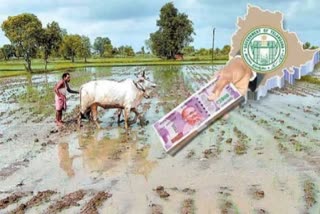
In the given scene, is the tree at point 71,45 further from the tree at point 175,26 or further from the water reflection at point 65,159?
the water reflection at point 65,159

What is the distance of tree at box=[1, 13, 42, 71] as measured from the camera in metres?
42.1

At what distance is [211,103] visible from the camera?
249cm

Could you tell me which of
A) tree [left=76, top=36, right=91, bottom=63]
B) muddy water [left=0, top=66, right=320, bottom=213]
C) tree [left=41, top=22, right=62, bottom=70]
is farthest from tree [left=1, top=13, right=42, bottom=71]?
muddy water [left=0, top=66, right=320, bottom=213]

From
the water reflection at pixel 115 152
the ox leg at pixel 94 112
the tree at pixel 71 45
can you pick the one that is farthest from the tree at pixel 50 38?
the water reflection at pixel 115 152

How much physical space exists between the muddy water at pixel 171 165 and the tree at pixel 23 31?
30.1 metres

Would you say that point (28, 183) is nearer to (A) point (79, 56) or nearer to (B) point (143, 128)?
(B) point (143, 128)

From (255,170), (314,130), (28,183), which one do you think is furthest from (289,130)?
(28,183)

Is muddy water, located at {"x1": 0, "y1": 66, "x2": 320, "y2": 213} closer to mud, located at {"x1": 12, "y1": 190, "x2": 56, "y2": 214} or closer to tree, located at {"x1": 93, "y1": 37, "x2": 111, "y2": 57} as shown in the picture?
mud, located at {"x1": 12, "y1": 190, "x2": 56, "y2": 214}

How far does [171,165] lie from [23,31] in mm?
37066

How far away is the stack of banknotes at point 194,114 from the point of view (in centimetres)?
246

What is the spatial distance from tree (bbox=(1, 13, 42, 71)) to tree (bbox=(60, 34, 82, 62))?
11096mm

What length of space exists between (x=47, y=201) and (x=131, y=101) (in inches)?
201

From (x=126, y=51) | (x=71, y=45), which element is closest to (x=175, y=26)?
(x=71, y=45)

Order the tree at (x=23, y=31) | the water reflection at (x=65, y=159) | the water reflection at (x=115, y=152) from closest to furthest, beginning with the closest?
1. the water reflection at (x=65, y=159)
2. the water reflection at (x=115, y=152)
3. the tree at (x=23, y=31)
